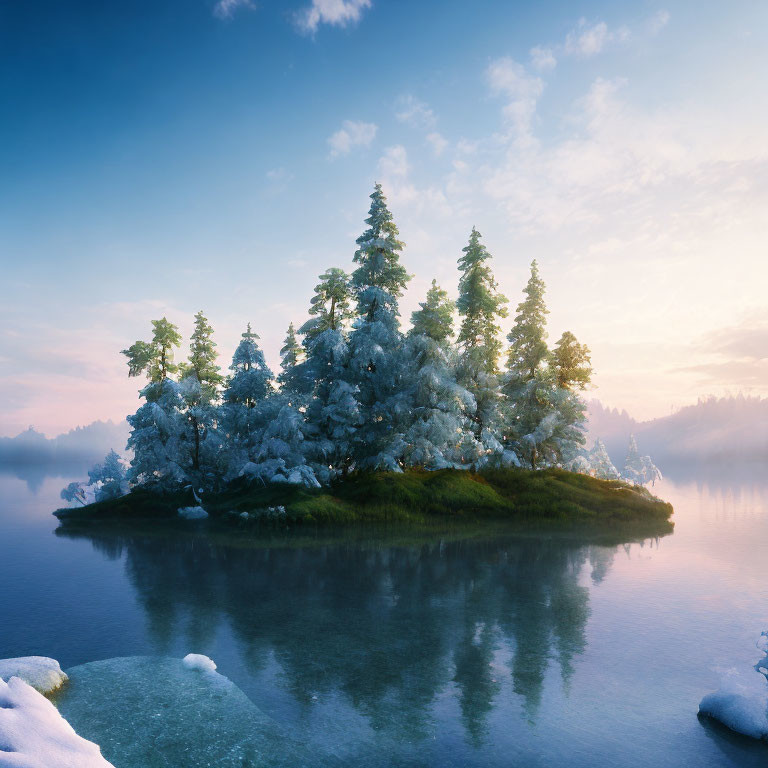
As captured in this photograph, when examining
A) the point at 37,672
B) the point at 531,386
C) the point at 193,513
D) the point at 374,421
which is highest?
the point at 531,386

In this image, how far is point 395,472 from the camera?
26719 mm

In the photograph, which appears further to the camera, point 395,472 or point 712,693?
point 395,472

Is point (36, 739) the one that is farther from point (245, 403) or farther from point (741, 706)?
point (245, 403)

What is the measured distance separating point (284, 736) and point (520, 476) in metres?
23.5

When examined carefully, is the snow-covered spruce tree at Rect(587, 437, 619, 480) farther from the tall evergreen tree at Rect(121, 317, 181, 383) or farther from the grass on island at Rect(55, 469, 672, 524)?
the tall evergreen tree at Rect(121, 317, 181, 383)

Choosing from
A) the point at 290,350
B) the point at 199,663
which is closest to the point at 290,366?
the point at 290,350

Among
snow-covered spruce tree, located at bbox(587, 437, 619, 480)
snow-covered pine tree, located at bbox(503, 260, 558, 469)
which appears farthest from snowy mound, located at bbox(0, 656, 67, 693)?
snow-covered spruce tree, located at bbox(587, 437, 619, 480)

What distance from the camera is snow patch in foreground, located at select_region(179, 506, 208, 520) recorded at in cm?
2598

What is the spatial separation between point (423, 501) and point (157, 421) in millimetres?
16115

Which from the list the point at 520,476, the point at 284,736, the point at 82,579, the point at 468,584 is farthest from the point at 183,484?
the point at 284,736

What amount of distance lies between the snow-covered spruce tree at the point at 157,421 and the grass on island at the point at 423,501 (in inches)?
49.5

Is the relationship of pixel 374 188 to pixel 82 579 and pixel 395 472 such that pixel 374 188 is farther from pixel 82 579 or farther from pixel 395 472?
pixel 82 579

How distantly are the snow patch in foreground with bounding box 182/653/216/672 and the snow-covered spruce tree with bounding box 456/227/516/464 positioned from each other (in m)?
22.8

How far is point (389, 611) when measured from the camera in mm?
12055
